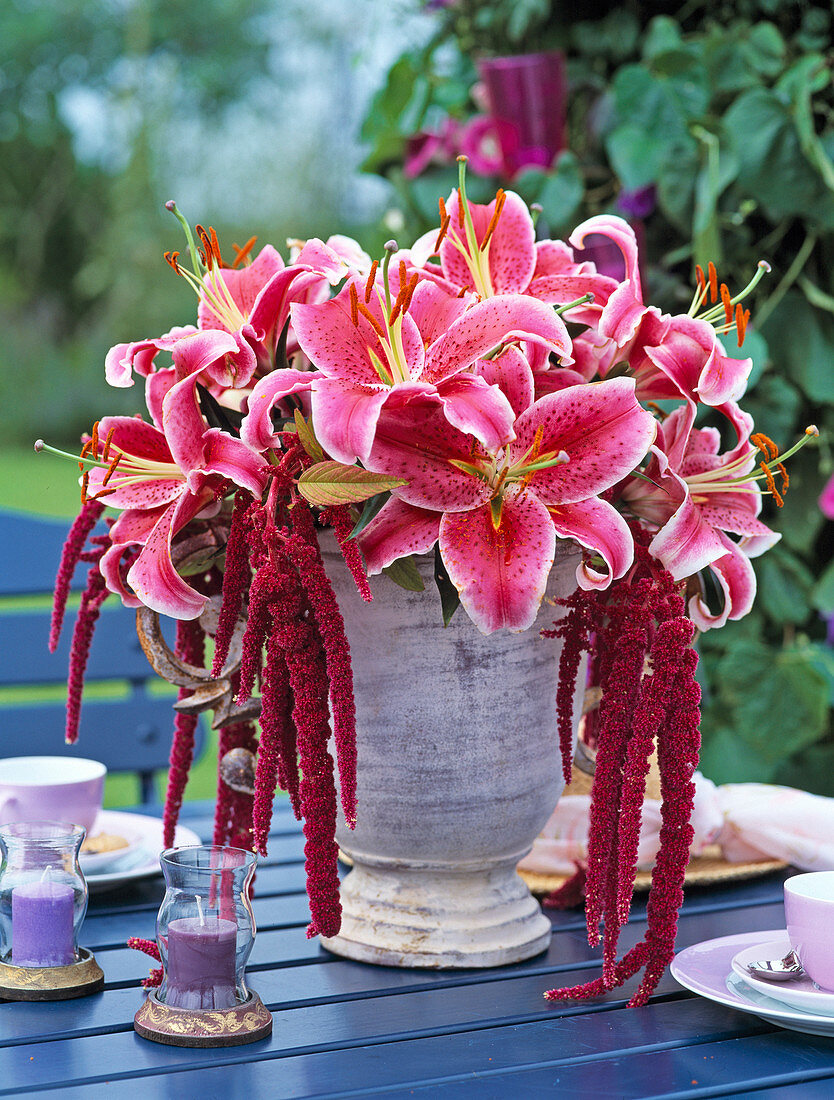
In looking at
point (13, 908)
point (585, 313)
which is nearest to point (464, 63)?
point (585, 313)

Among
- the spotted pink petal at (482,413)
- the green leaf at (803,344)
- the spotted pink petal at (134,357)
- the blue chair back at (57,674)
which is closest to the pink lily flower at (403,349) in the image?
the spotted pink petal at (482,413)

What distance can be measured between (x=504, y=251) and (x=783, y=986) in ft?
1.61

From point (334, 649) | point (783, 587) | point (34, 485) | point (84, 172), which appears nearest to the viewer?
point (334, 649)

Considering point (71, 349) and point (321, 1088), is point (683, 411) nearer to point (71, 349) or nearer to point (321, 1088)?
point (321, 1088)

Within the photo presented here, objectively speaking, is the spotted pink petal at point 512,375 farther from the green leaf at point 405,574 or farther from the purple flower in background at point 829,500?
the purple flower in background at point 829,500

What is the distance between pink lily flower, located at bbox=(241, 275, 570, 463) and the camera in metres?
0.67

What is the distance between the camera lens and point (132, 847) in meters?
1.02

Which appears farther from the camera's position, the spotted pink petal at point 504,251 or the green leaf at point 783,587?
the green leaf at point 783,587

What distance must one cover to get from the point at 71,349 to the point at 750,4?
5.60 m

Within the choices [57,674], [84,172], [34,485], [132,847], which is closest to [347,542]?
[132,847]

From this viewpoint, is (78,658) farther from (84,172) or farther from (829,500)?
(84,172)

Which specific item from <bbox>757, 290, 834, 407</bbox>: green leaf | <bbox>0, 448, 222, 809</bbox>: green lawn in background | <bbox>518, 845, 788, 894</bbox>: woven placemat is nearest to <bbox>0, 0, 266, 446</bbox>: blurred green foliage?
<bbox>0, 448, 222, 809</bbox>: green lawn in background

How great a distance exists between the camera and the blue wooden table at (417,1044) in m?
0.65

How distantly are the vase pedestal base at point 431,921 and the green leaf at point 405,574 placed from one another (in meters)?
0.20
